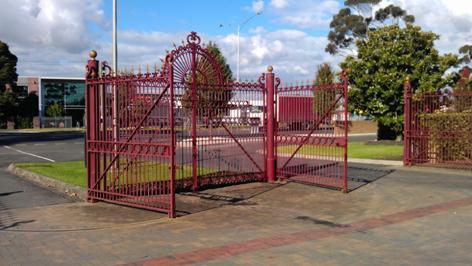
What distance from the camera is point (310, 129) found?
1252cm

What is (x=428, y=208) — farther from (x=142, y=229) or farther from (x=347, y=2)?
(x=347, y=2)

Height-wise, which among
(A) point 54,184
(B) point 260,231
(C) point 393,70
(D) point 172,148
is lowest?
(B) point 260,231

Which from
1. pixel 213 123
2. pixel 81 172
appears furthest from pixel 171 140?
pixel 81 172

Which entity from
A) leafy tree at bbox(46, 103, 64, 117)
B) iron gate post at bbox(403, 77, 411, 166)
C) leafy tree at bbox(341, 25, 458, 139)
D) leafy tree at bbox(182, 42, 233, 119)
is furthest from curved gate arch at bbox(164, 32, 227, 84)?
leafy tree at bbox(46, 103, 64, 117)

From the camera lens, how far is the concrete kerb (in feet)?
35.8

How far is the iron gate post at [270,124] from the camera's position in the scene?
12914 mm

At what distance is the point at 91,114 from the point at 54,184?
2980 millimetres

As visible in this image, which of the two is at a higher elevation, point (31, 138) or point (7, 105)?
point (7, 105)

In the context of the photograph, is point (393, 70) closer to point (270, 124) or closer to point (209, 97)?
point (270, 124)

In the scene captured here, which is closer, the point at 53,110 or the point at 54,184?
the point at 54,184

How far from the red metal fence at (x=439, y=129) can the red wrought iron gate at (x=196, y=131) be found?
152 inches

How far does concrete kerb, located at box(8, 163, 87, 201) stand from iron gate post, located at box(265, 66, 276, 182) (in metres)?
4.63

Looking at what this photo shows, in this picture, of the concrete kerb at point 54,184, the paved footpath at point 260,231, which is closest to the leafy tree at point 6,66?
the concrete kerb at point 54,184

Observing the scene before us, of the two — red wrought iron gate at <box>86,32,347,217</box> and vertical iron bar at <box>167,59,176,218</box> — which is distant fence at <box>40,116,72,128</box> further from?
vertical iron bar at <box>167,59,176,218</box>
